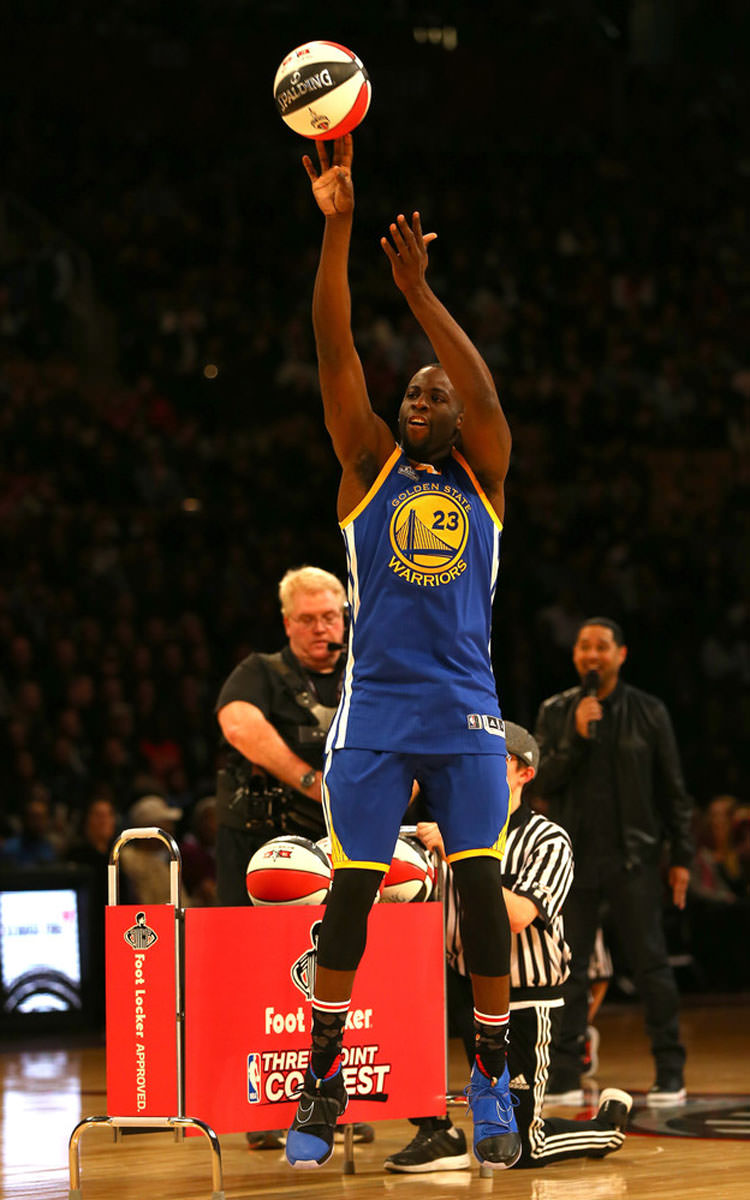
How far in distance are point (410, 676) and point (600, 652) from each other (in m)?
3.17

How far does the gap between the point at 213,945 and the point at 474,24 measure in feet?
48.9

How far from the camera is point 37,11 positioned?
53.6ft

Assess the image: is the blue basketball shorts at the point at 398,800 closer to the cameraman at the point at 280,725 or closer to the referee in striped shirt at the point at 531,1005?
the referee in striped shirt at the point at 531,1005

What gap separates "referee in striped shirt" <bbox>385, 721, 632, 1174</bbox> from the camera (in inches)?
215

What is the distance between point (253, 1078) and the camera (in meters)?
5.14

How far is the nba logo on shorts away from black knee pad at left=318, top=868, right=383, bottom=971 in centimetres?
75

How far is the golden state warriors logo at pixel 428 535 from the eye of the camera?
461 centimetres

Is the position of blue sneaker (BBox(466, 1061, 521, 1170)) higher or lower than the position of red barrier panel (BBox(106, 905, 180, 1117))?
lower

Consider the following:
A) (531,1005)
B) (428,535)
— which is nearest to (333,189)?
(428,535)

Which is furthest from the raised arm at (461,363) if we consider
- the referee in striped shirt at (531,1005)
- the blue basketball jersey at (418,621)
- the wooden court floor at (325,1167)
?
the wooden court floor at (325,1167)

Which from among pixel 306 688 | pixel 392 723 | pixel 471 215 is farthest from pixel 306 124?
pixel 471 215

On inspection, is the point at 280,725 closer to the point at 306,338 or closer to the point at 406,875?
the point at 406,875

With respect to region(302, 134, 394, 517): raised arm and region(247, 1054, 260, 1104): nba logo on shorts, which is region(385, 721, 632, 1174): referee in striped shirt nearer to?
region(247, 1054, 260, 1104): nba logo on shorts

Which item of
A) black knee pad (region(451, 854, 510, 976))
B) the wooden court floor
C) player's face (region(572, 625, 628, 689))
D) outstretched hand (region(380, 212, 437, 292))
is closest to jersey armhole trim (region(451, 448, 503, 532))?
outstretched hand (region(380, 212, 437, 292))
